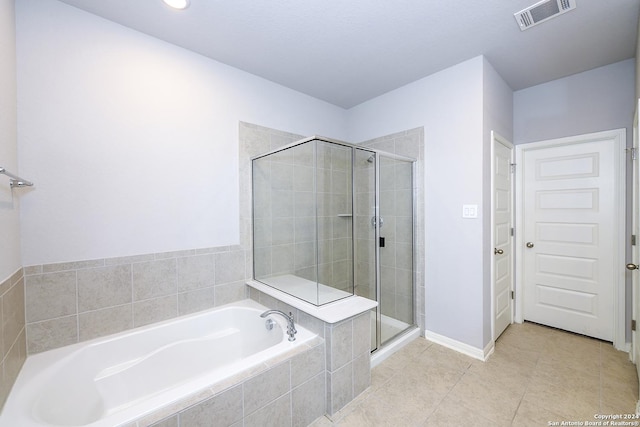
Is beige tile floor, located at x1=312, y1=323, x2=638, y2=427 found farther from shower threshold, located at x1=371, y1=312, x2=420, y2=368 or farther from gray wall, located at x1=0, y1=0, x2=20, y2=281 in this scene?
gray wall, located at x1=0, y1=0, x2=20, y2=281

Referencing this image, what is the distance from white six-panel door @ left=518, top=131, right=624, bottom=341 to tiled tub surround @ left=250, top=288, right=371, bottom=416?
224 cm

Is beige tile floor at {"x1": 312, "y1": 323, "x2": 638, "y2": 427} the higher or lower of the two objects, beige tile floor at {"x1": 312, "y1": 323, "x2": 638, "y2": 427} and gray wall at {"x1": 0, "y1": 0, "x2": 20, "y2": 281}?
the lower

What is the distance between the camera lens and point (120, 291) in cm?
183

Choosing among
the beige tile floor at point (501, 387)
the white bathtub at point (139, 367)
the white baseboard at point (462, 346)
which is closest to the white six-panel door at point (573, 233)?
the beige tile floor at point (501, 387)

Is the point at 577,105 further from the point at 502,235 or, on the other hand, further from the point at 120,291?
the point at 120,291

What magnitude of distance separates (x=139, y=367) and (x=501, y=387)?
8.31 ft

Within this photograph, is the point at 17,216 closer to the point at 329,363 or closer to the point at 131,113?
the point at 131,113

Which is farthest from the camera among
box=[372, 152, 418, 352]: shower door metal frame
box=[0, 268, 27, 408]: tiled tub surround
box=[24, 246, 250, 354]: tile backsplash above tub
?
box=[372, 152, 418, 352]: shower door metal frame

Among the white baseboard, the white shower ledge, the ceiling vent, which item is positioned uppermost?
the ceiling vent

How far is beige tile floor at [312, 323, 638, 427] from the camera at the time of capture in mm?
1611

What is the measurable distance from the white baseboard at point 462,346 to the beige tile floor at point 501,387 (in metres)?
0.05

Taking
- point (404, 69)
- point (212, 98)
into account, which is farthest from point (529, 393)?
point (212, 98)

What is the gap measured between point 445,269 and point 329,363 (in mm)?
1458

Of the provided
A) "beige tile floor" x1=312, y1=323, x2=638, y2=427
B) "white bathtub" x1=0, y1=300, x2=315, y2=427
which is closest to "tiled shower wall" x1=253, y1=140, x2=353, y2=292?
"white bathtub" x1=0, y1=300, x2=315, y2=427
